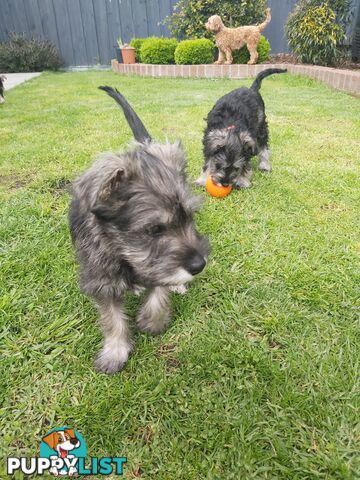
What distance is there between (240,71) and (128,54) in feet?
14.6

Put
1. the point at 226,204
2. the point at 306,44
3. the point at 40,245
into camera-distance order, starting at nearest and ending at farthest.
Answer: the point at 40,245 < the point at 226,204 < the point at 306,44

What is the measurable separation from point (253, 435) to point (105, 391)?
0.82 metres

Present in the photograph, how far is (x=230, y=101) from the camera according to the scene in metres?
4.62

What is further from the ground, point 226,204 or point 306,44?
point 306,44

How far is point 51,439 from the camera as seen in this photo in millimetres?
1772

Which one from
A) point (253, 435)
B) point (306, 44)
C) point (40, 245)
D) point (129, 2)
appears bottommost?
point (253, 435)

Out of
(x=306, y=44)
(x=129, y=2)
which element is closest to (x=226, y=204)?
(x=306, y=44)

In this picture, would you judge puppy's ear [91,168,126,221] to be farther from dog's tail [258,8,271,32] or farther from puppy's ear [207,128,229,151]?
dog's tail [258,8,271,32]

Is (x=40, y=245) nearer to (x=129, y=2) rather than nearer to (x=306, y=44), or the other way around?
(x=306, y=44)

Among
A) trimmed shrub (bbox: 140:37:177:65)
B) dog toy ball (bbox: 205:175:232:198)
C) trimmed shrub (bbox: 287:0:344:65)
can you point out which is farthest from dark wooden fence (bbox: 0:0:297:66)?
dog toy ball (bbox: 205:175:232:198)

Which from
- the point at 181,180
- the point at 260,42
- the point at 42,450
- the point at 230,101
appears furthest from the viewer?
the point at 260,42

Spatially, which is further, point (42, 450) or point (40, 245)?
point (40, 245)

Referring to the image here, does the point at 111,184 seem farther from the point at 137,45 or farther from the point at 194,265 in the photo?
the point at 137,45

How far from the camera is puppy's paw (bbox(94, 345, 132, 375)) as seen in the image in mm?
2102
